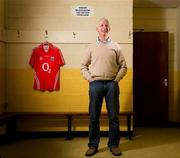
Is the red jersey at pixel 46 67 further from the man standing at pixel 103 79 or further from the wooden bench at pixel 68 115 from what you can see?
the man standing at pixel 103 79

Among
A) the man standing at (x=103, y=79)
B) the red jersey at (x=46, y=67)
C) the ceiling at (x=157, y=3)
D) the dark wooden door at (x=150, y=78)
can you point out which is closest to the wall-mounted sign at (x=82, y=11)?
the red jersey at (x=46, y=67)

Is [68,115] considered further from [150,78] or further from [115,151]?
[150,78]

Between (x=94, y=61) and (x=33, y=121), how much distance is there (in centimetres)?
180

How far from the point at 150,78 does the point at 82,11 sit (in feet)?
6.65

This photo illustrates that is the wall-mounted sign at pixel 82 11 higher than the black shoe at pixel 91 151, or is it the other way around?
the wall-mounted sign at pixel 82 11

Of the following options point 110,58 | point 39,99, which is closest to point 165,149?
point 110,58

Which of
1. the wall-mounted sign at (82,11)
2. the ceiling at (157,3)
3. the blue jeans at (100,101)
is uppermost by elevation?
the ceiling at (157,3)

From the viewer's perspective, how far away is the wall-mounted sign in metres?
4.85

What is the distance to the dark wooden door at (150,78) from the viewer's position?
588 centimetres

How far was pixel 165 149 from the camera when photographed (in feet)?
13.1

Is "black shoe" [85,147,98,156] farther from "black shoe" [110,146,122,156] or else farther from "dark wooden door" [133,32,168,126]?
"dark wooden door" [133,32,168,126]

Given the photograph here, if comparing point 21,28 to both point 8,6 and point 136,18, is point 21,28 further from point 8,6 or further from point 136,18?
point 136,18

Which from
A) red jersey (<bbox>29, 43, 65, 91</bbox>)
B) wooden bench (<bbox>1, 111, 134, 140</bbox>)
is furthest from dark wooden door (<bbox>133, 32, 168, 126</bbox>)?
red jersey (<bbox>29, 43, 65, 91</bbox>)

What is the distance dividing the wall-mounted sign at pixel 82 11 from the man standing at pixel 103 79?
1.21 m
